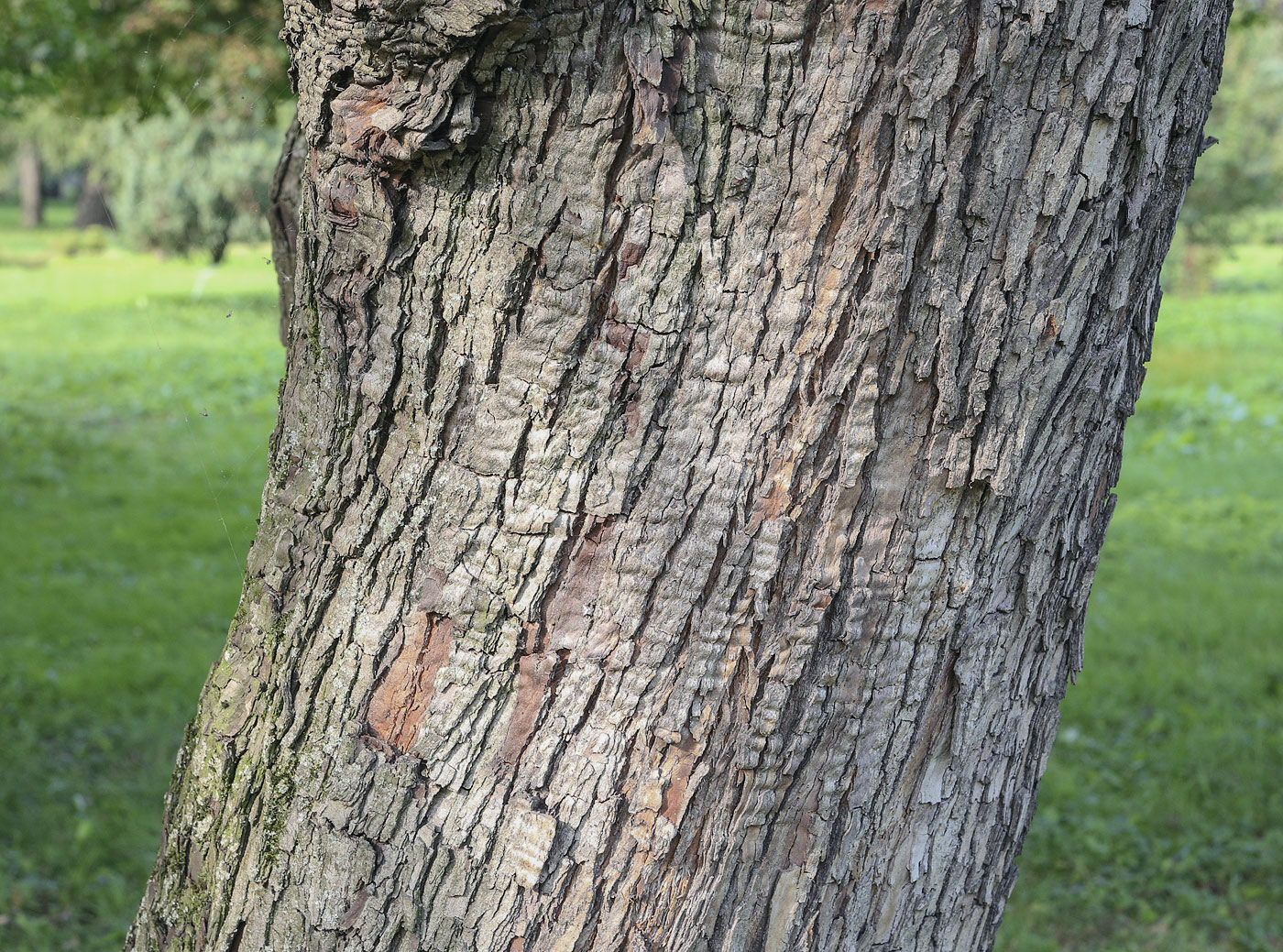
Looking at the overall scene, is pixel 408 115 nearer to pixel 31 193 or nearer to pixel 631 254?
pixel 631 254

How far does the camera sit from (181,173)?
20172 mm

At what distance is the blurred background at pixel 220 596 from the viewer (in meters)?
3.68

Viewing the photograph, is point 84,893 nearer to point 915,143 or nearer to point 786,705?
point 786,705

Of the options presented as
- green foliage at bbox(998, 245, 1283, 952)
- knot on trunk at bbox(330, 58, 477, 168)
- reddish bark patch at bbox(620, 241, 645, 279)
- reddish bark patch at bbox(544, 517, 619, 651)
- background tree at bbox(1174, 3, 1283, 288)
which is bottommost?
green foliage at bbox(998, 245, 1283, 952)

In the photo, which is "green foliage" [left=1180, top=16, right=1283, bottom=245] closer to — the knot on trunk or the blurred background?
the blurred background

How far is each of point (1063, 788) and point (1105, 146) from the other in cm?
387

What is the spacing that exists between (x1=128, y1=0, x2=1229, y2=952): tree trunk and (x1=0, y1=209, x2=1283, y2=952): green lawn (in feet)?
1.95

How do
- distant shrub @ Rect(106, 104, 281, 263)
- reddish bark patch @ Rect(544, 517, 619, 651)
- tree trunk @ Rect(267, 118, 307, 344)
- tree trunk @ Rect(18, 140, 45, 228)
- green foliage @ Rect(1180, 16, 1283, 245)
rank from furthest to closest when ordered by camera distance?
tree trunk @ Rect(18, 140, 45, 228)
distant shrub @ Rect(106, 104, 281, 263)
green foliage @ Rect(1180, 16, 1283, 245)
tree trunk @ Rect(267, 118, 307, 344)
reddish bark patch @ Rect(544, 517, 619, 651)

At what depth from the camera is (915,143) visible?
1008mm

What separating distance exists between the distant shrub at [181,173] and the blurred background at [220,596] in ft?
20.0

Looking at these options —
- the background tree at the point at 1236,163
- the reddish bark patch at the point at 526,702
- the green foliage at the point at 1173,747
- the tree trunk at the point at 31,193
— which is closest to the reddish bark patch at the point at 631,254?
the reddish bark patch at the point at 526,702

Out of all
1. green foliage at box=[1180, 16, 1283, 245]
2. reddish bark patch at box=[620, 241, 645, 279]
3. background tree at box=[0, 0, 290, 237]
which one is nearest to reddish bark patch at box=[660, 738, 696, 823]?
reddish bark patch at box=[620, 241, 645, 279]

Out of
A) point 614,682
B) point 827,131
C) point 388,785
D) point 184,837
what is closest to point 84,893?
point 184,837

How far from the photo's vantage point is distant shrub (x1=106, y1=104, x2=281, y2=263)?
18812 mm
